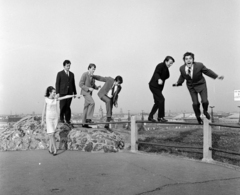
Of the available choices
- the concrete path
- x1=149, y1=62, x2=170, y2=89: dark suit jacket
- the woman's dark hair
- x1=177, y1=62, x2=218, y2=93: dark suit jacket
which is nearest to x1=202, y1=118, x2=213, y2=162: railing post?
the concrete path

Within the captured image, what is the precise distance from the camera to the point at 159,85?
20.7ft

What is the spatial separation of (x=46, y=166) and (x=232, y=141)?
5.12 metres

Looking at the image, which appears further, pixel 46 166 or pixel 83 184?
pixel 46 166

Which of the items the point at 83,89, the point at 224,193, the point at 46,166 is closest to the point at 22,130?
the point at 83,89

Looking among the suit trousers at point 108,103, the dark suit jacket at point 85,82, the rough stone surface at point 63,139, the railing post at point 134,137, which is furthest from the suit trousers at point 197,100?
the dark suit jacket at point 85,82

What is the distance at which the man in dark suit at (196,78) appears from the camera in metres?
5.38

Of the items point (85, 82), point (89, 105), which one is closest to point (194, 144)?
point (89, 105)

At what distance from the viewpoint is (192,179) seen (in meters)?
4.06

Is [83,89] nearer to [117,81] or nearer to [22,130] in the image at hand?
[117,81]

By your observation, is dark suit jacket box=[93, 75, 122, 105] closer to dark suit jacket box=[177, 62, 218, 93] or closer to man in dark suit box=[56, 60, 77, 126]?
man in dark suit box=[56, 60, 77, 126]

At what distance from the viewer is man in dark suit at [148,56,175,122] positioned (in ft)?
20.1

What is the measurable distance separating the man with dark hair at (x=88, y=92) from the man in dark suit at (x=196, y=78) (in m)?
2.77

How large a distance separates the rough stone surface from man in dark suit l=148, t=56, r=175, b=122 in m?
1.33

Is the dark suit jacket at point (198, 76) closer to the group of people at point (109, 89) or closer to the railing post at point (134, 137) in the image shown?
the group of people at point (109, 89)
